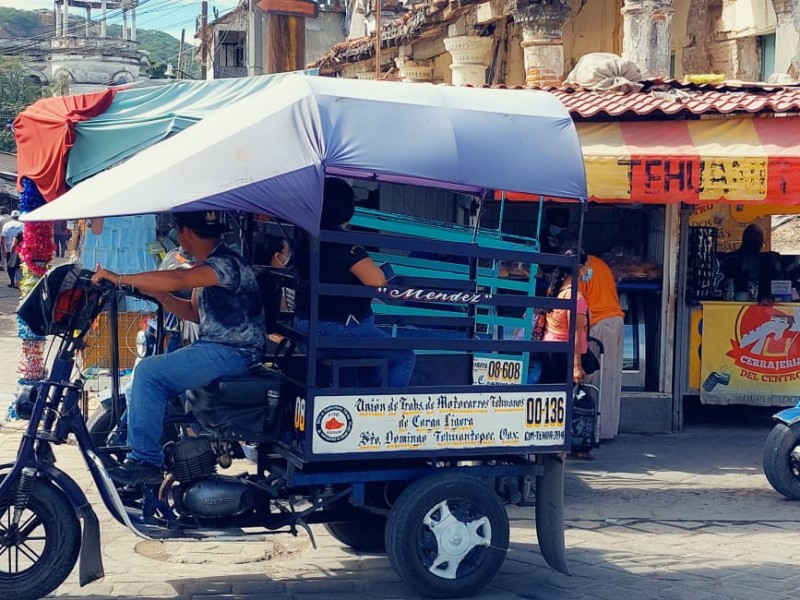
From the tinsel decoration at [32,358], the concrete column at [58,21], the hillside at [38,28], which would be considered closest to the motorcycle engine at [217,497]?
the tinsel decoration at [32,358]

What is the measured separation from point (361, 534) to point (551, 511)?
3.75ft

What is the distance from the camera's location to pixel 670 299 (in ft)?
32.0

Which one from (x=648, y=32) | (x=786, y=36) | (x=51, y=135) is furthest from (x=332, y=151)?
(x=786, y=36)

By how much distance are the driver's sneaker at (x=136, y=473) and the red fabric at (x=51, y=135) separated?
3993 mm

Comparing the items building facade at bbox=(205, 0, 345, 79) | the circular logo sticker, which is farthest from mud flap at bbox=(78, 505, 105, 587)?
building facade at bbox=(205, 0, 345, 79)

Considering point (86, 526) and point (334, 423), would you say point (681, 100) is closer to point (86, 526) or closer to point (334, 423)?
point (334, 423)

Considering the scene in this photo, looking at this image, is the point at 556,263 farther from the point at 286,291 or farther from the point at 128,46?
the point at 128,46

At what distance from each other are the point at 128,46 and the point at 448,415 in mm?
62952

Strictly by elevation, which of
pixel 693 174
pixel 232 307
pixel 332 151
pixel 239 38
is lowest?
pixel 232 307

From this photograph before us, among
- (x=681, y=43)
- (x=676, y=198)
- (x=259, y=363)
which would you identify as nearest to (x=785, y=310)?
(x=676, y=198)

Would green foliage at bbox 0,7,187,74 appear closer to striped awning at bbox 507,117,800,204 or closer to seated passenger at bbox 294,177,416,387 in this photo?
striped awning at bbox 507,117,800,204

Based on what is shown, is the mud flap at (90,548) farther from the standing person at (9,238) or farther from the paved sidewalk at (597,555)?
the standing person at (9,238)

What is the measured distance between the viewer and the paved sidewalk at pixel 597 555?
570cm

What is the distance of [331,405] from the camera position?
515 cm
